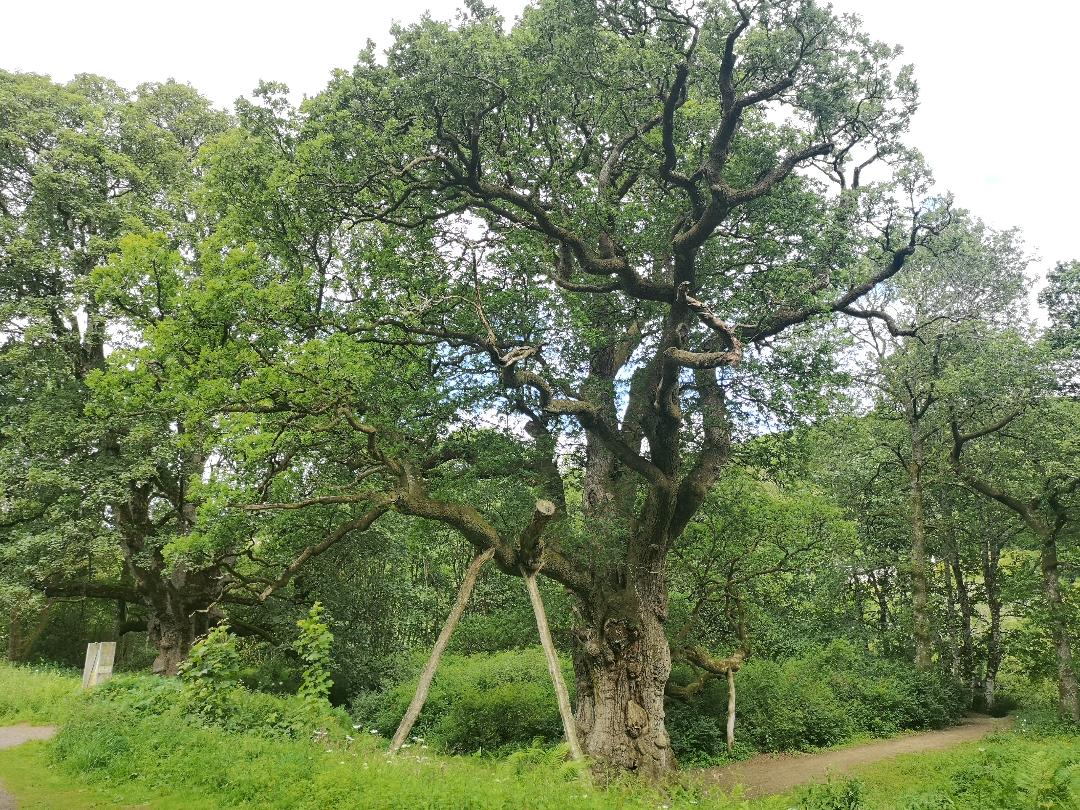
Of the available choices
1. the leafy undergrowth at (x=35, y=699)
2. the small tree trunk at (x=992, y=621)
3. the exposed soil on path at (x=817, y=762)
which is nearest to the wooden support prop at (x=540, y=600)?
the exposed soil on path at (x=817, y=762)

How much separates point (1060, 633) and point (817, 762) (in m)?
7.82

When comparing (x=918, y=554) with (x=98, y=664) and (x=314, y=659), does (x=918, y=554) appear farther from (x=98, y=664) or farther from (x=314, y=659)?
(x=98, y=664)

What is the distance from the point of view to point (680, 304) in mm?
10180

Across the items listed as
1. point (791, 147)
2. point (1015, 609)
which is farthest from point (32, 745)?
A: point (1015, 609)

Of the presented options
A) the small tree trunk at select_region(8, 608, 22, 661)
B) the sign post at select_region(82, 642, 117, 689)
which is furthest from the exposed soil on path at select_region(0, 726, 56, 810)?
the small tree trunk at select_region(8, 608, 22, 661)

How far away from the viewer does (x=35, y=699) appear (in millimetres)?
11852

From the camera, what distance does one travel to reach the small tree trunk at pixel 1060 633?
631 inches

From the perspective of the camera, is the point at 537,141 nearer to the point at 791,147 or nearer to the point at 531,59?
the point at 531,59

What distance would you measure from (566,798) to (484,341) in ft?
21.3

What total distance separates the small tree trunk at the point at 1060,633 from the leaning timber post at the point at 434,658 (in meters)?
16.1

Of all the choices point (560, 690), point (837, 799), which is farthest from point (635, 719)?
point (837, 799)

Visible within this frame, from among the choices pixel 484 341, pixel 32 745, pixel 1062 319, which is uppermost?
pixel 1062 319

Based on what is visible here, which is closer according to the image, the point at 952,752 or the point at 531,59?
the point at 531,59

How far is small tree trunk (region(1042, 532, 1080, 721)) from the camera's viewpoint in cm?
1603
